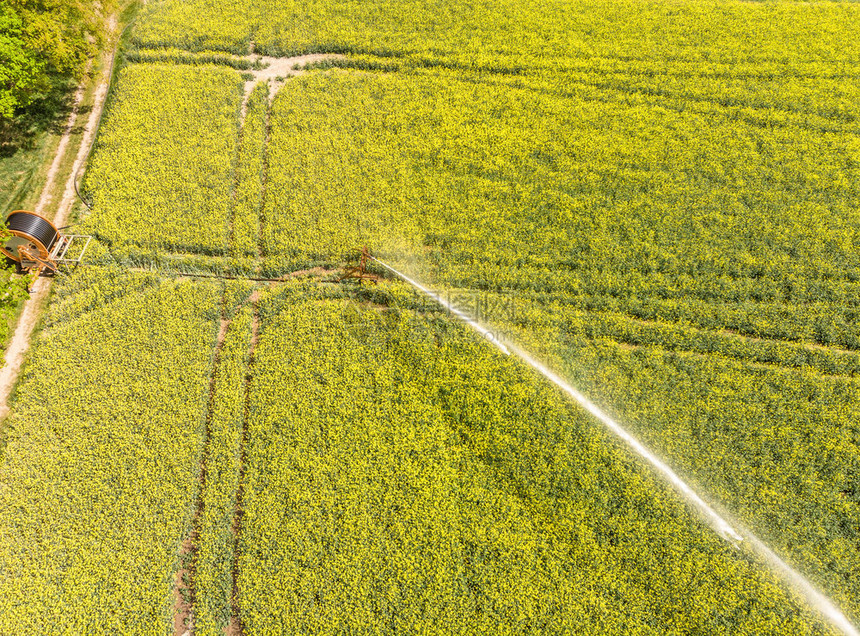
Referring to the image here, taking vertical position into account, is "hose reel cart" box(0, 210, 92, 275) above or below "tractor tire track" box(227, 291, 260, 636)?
above

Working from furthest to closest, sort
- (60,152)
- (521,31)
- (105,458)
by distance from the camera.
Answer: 1. (521,31)
2. (60,152)
3. (105,458)

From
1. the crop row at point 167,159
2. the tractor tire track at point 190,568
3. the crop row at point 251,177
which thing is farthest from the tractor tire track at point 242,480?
the crop row at point 167,159

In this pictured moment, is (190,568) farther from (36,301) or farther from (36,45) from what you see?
(36,45)

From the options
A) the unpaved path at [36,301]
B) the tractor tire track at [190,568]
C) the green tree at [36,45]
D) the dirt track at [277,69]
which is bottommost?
the tractor tire track at [190,568]

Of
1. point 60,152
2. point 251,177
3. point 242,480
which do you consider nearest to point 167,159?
point 251,177

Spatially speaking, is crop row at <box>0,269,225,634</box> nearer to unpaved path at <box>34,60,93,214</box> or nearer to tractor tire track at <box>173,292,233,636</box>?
tractor tire track at <box>173,292,233,636</box>

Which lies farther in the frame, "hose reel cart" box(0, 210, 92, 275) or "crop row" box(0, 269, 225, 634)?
"hose reel cart" box(0, 210, 92, 275)

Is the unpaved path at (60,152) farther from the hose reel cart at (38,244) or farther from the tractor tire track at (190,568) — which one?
the tractor tire track at (190,568)

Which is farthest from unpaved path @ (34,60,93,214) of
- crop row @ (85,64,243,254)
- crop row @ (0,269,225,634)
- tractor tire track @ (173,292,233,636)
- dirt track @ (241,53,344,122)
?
tractor tire track @ (173,292,233,636)
